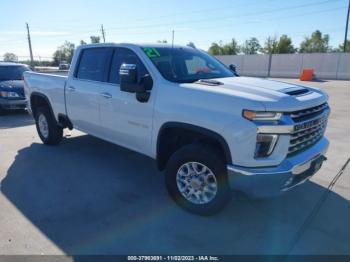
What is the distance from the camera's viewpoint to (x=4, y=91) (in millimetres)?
9289

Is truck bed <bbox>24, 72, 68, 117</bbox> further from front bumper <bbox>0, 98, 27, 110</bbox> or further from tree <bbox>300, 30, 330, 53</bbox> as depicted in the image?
tree <bbox>300, 30, 330, 53</bbox>

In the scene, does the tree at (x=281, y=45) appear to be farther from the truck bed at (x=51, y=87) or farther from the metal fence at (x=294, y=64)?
the truck bed at (x=51, y=87)

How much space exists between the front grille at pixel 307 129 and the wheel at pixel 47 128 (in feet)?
15.0

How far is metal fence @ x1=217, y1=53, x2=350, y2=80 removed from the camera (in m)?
32.2

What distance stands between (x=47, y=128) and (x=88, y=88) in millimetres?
1943

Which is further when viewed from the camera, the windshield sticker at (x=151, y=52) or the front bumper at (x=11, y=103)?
the front bumper at (x=11, y=103)

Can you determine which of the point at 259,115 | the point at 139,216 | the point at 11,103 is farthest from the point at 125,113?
the point at 11,103

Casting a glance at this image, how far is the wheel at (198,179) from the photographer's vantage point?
319cm

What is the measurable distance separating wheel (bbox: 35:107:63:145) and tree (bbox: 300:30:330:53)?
220ft

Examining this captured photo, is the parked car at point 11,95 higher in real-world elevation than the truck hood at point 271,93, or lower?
lower

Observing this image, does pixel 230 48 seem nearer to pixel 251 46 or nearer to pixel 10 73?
pixel 251 46

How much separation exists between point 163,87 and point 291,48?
202ft

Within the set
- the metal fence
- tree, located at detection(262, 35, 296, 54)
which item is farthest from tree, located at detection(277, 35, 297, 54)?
the metal fence

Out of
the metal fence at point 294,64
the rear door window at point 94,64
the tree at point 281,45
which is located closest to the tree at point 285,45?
the tree at point 281,45
